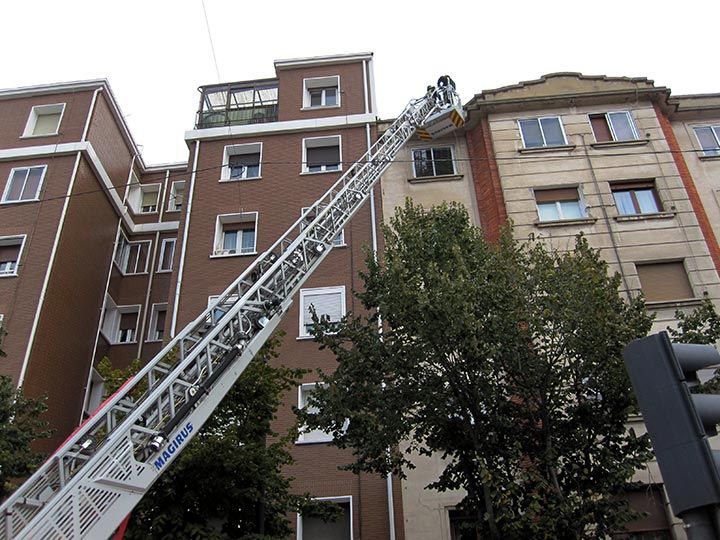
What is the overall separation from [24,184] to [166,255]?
5489 mm

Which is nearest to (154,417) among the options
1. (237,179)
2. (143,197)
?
(237,179)

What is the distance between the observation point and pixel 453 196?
20.4m

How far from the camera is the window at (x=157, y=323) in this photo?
76.2 feet

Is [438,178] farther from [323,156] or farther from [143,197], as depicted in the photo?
[143,197]

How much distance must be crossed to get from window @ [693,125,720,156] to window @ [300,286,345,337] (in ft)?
40.4

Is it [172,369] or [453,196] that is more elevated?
[453,196]

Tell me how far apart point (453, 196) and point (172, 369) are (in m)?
13.3

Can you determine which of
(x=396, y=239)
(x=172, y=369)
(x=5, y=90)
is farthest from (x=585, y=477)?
(x=5, y=90)

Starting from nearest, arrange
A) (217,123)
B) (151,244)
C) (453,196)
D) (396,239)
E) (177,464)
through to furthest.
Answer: (177,464)
(396,239)
(453,196)
(217,123)
(151,244)

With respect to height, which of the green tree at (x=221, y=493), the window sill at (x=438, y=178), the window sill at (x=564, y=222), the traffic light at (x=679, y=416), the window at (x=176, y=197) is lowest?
the traffic light at (x=679, y=416)

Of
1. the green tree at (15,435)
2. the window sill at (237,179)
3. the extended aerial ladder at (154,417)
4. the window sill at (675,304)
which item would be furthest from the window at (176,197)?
the window sill at (675,304)

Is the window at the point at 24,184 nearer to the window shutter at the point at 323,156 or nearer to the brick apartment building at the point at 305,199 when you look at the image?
the brick apartment building at the point at 305,199

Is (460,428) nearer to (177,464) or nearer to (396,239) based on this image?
(396,239)

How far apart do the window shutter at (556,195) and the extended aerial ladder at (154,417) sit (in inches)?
361
